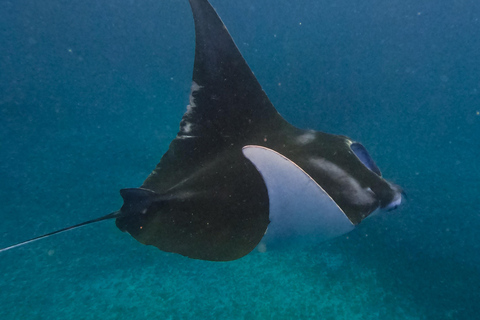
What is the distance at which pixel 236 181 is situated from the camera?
5.58 ft

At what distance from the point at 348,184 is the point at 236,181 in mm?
674

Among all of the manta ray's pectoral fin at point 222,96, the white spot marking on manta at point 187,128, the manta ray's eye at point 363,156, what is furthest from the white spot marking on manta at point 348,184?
the white spot marking on manta at point 187,128

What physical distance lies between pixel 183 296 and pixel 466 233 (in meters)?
3.33

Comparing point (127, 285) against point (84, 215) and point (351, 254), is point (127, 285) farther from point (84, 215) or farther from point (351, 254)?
point (351, 254)

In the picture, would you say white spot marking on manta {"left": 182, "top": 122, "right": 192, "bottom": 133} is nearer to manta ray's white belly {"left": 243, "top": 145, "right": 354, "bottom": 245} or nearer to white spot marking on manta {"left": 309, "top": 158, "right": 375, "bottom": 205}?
manta ray's white belly {"left": 243, "top": 145, "right": 354, "bottom": 245}

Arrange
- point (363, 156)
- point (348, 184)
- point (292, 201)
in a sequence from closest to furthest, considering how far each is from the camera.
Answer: point (292, 201)
point (348, 184)
point (363, 156)

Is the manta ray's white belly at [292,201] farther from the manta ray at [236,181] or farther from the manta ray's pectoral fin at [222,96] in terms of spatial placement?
the manta ray's pectoral fin at [222,96]

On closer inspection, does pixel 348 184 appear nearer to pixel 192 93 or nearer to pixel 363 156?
pixel 363 156

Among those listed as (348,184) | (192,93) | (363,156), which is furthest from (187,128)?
(363,156)

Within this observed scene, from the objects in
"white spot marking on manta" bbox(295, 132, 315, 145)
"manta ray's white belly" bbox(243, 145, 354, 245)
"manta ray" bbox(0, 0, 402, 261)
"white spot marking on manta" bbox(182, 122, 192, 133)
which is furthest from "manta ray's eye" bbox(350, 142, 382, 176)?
"white spot marking on manta" bbox(182, 122, 192, 133)

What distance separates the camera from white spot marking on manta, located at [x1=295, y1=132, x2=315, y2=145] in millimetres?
2033

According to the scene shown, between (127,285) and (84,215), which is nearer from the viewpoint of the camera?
(127,285)

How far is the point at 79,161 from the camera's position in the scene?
4.34 m

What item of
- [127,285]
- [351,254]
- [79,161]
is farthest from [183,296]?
[79,161]
